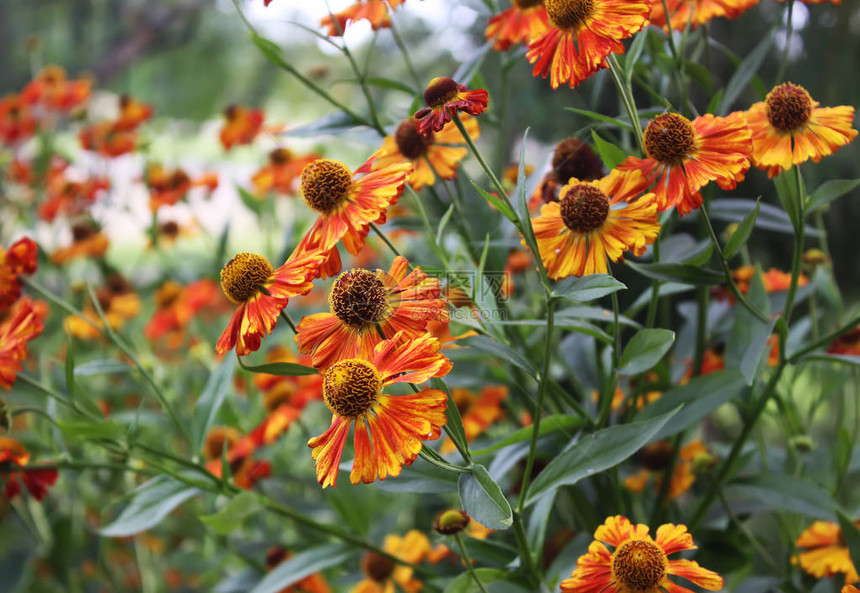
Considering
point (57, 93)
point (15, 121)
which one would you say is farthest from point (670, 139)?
point (15, 121)

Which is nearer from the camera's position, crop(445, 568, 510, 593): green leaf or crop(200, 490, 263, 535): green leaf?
crop(445, 568, 510, 593): green leaf

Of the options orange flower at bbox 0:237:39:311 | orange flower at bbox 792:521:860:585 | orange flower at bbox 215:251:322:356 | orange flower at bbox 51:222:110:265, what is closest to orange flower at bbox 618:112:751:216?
orange flower at bbox 215:251:322:356

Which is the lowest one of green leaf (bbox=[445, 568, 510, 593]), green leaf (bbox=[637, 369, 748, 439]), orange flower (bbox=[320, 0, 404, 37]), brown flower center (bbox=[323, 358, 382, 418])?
green leaf (bbox=[445, 568, 510, 593])

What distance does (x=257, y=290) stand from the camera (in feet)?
1.65

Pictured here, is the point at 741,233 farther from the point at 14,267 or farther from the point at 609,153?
the point at 14,267

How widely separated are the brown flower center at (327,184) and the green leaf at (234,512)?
0.27m

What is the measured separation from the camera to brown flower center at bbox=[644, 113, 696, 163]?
471 mm

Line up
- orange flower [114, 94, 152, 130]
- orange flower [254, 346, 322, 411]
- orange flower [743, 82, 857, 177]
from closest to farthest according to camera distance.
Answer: orange flower [743, 82, 857, 177], orange flower [254, 346, 322, 411], orange flower [114, 94, 152, 130]

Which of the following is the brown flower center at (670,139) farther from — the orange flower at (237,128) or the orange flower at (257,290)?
the orange flower at (237,128)

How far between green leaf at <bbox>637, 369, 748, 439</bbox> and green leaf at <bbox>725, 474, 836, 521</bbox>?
0.36 ft

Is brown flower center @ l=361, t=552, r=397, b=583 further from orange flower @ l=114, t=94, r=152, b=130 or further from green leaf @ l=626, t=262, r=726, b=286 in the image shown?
orange flower @ l=114, t=94, r=152, b=130

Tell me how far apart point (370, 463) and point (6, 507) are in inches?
35.1

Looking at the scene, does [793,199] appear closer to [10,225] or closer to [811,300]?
[811,300]

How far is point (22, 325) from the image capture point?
623mm
